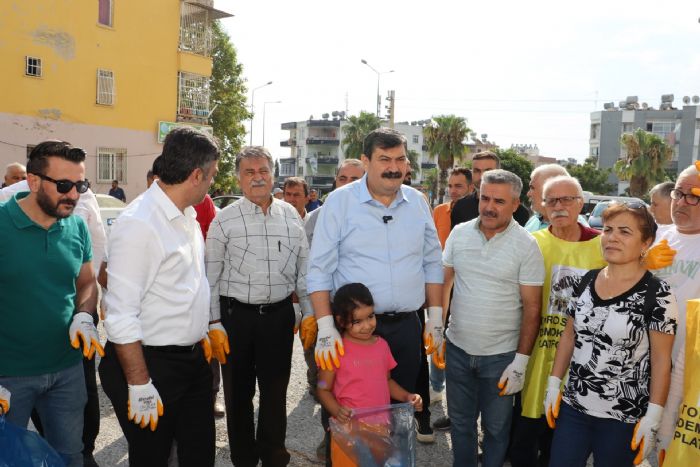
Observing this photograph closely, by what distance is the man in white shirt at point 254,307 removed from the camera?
377 cm

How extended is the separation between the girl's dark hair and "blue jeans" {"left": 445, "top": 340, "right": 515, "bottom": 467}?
2.51 ft

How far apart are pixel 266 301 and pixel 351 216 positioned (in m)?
0.86

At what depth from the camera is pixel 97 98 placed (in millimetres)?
22297

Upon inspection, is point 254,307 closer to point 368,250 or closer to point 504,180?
point 368,250

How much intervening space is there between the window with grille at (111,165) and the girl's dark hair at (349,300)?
21533mm

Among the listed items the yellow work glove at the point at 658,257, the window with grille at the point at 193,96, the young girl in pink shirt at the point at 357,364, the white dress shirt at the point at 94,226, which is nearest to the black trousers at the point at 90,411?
the white dress shirt at the point at 94,226

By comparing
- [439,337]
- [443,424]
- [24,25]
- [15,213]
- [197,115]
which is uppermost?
[24,25]

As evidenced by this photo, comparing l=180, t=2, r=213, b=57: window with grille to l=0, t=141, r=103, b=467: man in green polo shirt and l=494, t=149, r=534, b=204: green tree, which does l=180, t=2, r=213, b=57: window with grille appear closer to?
l=494, t=149, r=534, b=204: green tree

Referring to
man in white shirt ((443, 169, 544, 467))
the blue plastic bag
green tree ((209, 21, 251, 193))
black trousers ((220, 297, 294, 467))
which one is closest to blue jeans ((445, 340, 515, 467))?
man in white shirt ((443, 169, 544, 467))

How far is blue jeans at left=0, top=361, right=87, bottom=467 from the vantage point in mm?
2795

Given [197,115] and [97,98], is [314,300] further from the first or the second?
[197,115]

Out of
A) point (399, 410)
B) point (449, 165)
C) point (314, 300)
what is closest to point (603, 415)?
point (399, 410)

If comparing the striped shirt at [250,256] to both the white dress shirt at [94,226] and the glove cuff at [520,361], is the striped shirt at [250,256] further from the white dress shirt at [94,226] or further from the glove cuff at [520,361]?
the glove cuff at [520,361]

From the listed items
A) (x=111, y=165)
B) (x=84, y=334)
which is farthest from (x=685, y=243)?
(x=111, y=165)
